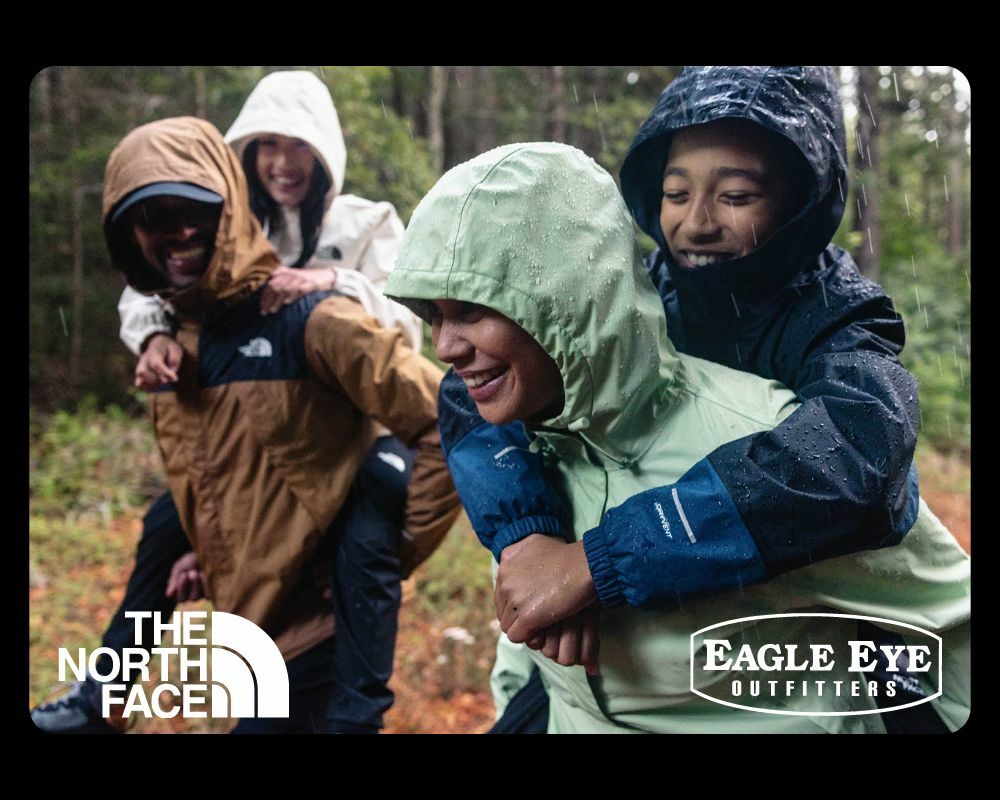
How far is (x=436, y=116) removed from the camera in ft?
10.8

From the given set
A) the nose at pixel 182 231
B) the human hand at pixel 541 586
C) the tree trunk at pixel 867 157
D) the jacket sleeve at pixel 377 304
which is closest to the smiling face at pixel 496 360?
the human hand at pixel 541 586

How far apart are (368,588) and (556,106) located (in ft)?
8.60

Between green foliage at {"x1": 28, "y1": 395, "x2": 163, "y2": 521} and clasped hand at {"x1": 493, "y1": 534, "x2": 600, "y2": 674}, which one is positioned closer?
clasped hand at {"x1": 493, "y1": 534, "x2": 600, "y2": 674}

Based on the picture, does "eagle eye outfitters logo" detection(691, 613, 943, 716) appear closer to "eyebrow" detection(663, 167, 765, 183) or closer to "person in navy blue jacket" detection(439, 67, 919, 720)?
"person in navy blue jacket" detection(439, 67, 919, 720)

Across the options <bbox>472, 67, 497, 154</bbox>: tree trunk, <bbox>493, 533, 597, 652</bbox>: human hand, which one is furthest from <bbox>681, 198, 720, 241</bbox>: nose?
<bbox>472, 67, 497, 154</bbox>: tree trunk

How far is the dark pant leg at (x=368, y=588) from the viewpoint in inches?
79.9

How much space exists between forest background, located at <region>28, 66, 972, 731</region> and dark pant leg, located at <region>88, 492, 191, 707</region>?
0.28 metres

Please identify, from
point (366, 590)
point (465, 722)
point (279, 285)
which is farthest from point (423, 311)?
point (465, 722)

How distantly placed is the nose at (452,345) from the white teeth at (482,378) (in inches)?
1.9

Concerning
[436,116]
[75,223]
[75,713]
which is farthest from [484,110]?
[75,713]

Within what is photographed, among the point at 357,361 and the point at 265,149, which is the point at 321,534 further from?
the point at 265,149

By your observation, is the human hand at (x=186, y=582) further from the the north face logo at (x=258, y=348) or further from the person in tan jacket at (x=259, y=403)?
the the north face logo at (x=258, y=348)

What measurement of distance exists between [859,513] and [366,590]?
128 cm

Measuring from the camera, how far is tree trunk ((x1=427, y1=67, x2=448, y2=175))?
3.63 metres
